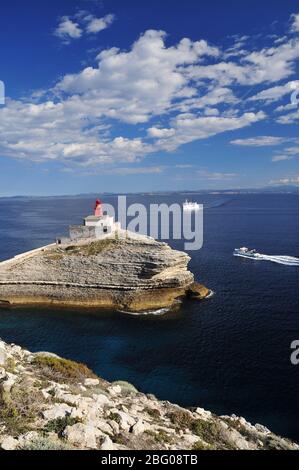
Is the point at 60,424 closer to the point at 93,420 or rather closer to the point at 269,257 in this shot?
the point at 93,420

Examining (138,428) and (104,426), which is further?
(138,428)

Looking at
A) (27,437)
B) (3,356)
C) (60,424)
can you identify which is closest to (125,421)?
(60,424)

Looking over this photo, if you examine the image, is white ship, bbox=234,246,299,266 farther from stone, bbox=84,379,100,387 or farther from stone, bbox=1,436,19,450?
stone, bbox=1,436,19,450

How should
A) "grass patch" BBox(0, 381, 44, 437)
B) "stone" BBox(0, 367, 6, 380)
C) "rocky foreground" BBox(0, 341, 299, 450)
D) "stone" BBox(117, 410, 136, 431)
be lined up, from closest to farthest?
"rocky foreground" BBox(0, 341, 299, 450) → "grass patch" BBox(0, 381, 44, 437) → "stone" BBox(117, 410, 136, 431) → "stone" BBox(0, 367, 6, 380)

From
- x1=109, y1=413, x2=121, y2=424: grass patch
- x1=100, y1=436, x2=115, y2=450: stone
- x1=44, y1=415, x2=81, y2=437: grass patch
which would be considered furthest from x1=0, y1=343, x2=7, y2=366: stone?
x1=100, y1=436, x2=115, y2=450: stone

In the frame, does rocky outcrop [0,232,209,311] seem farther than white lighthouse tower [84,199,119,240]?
No
